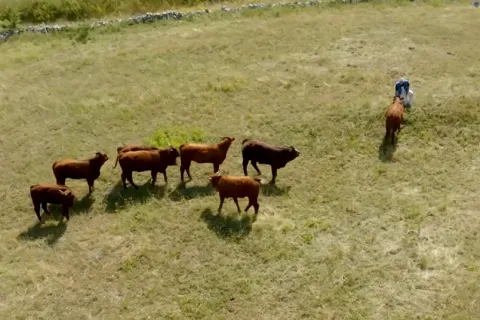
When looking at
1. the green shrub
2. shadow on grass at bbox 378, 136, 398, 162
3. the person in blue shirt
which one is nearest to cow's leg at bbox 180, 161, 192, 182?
the green shrub

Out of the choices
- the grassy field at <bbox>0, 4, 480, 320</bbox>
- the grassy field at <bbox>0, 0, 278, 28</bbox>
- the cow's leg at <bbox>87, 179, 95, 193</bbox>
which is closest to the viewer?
the grassy field at <bbox>0, 4, 480, 320</bbox>

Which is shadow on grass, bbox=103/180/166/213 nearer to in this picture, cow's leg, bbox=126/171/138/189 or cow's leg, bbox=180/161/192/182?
cow's leg, bbox=126/171/138/189

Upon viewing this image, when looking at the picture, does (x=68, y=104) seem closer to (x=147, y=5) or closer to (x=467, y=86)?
(x=147, y=5)

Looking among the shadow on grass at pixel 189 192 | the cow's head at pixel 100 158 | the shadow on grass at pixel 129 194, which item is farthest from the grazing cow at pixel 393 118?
the cow's head at pixel 100 158

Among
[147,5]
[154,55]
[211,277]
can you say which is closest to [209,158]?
[211,277]

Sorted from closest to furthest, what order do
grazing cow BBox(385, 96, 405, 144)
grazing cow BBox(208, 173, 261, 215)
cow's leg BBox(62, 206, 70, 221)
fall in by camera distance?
grazing cow BBox(208, 173, 261, 215) → cow's leg BBox(62, 206, 70, 221) → grazing cow BBox(385, 96, 405, 144)

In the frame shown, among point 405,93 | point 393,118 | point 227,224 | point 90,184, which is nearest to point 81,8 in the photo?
point 90,184

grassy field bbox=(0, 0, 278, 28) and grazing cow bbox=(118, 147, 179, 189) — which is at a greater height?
grassy field bbox=(0, 0, 278, 28)
